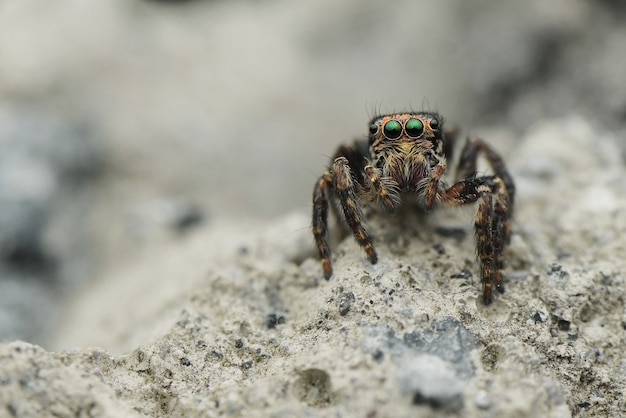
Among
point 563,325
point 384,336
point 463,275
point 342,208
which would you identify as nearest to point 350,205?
point 342,208

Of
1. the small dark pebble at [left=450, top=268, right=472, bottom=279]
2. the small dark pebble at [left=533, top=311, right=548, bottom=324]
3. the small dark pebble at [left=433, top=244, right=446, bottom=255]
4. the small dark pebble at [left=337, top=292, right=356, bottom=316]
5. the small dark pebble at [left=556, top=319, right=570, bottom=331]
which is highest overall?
the small dark pebble at [left=433, top=244, right=446, bottom=255]

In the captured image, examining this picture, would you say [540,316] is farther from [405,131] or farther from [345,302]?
[405,131]

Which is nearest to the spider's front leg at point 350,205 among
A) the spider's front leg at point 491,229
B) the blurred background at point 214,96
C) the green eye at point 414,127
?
the green eye at point 414,127

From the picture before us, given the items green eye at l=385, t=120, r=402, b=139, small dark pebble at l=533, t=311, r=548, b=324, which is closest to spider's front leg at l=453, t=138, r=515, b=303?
small dark pebble at l=533, t=311, r=548, b=324

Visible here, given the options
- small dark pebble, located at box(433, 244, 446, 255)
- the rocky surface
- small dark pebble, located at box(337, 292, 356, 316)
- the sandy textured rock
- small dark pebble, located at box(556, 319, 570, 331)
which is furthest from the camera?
small dark pebble, located at box(433, 244, 446, 255)

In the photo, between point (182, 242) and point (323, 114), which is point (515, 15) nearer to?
point (323, 114)

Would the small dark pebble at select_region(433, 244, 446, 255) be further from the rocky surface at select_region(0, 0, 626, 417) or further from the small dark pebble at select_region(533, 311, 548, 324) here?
the small dark pebble at select_region(533, 311, 548, 324)

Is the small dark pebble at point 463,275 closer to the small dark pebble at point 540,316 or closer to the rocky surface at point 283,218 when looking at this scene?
the rocky surface at point 283,218
